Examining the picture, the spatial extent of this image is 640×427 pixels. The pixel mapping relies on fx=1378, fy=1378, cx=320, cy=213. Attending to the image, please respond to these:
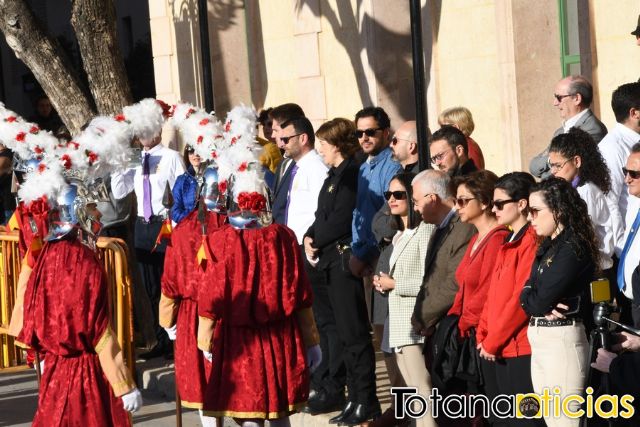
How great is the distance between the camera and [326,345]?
391 inches

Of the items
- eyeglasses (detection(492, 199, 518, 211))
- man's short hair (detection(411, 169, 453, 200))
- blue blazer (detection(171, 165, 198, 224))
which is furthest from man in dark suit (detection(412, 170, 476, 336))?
blue blazer (detection(171, 165, 198, 224))

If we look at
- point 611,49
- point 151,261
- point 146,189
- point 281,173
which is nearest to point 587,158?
point 281,173

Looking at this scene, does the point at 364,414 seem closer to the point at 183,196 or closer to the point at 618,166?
the point at 618,166

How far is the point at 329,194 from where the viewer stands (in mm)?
9656

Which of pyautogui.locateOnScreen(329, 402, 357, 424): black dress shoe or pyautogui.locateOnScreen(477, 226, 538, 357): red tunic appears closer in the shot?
pyautogui.locateOnScreen(477, 226, 538, 357): red tunic

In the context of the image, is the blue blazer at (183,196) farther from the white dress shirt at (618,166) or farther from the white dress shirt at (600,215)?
the white dress shirt at (600,215)

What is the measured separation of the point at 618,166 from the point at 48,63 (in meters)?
7.00

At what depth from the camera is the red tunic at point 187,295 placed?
9.07 meters

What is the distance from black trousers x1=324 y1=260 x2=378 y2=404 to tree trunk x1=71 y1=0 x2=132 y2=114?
4.37 m

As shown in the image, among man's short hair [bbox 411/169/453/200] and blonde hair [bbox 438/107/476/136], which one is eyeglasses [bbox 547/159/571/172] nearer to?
man's short hair [bbox 411/169/453/200]

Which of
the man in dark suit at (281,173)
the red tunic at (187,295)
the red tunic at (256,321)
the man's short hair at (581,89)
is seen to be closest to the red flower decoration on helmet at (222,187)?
the red tunic at (256,321)

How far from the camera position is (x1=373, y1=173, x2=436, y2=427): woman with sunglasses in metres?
8.44

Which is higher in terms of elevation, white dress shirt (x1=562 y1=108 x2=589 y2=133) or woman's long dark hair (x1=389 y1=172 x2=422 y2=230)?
white dress shirt (x1=562 y1=108 x2=589 y2=133)

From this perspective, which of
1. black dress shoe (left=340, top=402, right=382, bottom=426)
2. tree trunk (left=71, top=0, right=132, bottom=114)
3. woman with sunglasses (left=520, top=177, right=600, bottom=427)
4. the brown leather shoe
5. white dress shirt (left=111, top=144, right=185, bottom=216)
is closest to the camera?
woman with sunglasses (left=520, top=177, right=600, bottom=427)
